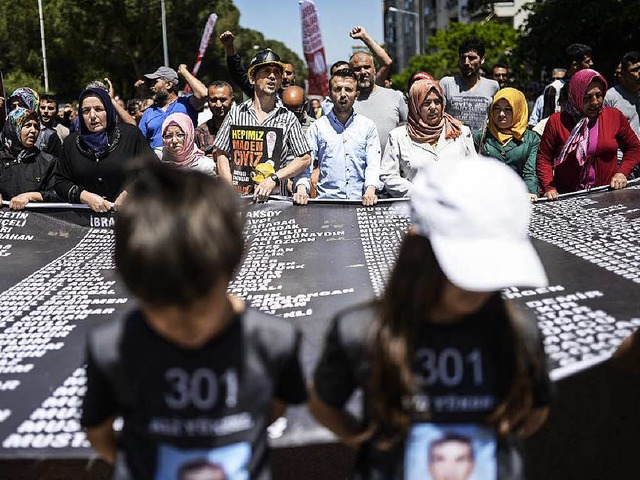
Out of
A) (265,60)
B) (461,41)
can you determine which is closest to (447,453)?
(265,60)

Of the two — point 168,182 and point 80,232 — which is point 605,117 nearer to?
point 80,232

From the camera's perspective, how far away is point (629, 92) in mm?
5988

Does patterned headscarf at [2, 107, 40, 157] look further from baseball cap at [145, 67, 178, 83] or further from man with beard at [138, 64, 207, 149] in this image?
baseball cap at [145, 67, 178, 83]

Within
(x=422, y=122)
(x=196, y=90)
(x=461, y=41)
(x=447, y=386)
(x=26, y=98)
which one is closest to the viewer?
(x=447, y=386)

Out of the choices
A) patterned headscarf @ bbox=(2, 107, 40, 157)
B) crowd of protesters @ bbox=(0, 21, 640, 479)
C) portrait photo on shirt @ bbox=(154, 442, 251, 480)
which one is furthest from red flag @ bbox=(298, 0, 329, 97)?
portrait photo on shirt @ bbox=(154, 442, 251, 480)

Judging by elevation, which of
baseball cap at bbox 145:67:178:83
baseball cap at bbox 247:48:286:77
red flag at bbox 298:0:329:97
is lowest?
baseball cap at bbox 247:48:286:77

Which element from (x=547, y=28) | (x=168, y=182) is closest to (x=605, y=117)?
(x=168, y=182)

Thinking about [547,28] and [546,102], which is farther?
[547,28]

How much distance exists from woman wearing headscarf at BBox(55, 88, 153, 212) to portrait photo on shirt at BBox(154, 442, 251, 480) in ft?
9.26

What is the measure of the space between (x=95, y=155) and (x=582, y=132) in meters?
3.04

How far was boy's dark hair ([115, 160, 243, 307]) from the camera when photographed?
1347 millimetres

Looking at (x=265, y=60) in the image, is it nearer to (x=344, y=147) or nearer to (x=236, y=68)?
(x=344, y=147)

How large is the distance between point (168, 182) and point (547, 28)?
1601cm

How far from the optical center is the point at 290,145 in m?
4.71
